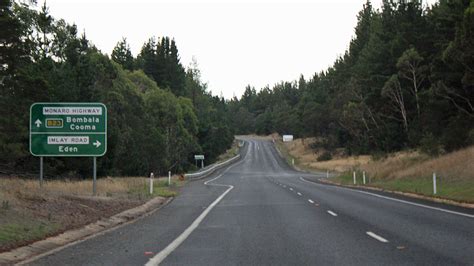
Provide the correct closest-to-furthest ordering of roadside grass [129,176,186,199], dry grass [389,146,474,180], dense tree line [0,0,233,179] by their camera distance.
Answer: roadside grass [129,176,186,199] → dry grass [389,146,474,180] → dense tree line [0,0,233,179]

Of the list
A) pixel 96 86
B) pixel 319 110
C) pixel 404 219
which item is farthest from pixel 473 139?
pixel 319 110

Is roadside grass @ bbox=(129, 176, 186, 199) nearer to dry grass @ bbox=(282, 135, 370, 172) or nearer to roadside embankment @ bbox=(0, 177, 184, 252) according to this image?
roadside embankment @ bbox=(0, 177, 184, 252)

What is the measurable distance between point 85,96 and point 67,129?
152ft

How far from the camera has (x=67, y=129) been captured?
866 inches

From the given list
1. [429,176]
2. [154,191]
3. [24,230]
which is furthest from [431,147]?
[24,230]

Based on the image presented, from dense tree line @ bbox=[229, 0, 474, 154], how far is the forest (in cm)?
15

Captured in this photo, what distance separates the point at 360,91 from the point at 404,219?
283 feet

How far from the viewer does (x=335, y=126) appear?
413ft

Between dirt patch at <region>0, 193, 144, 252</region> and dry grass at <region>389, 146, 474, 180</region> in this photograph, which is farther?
dry grass at <region>389, 146, 474, 180</region>

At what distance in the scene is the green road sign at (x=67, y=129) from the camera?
21594mm

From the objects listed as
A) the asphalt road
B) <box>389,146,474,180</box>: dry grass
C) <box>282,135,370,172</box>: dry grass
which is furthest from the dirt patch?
<box>282,135,370,172</box>: dry grass

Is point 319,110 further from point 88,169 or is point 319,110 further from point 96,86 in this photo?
point 88,169

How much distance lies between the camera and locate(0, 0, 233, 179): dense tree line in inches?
1821

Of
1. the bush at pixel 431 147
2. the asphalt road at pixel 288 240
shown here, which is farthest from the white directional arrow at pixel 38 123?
the bush at pixel 431 147
